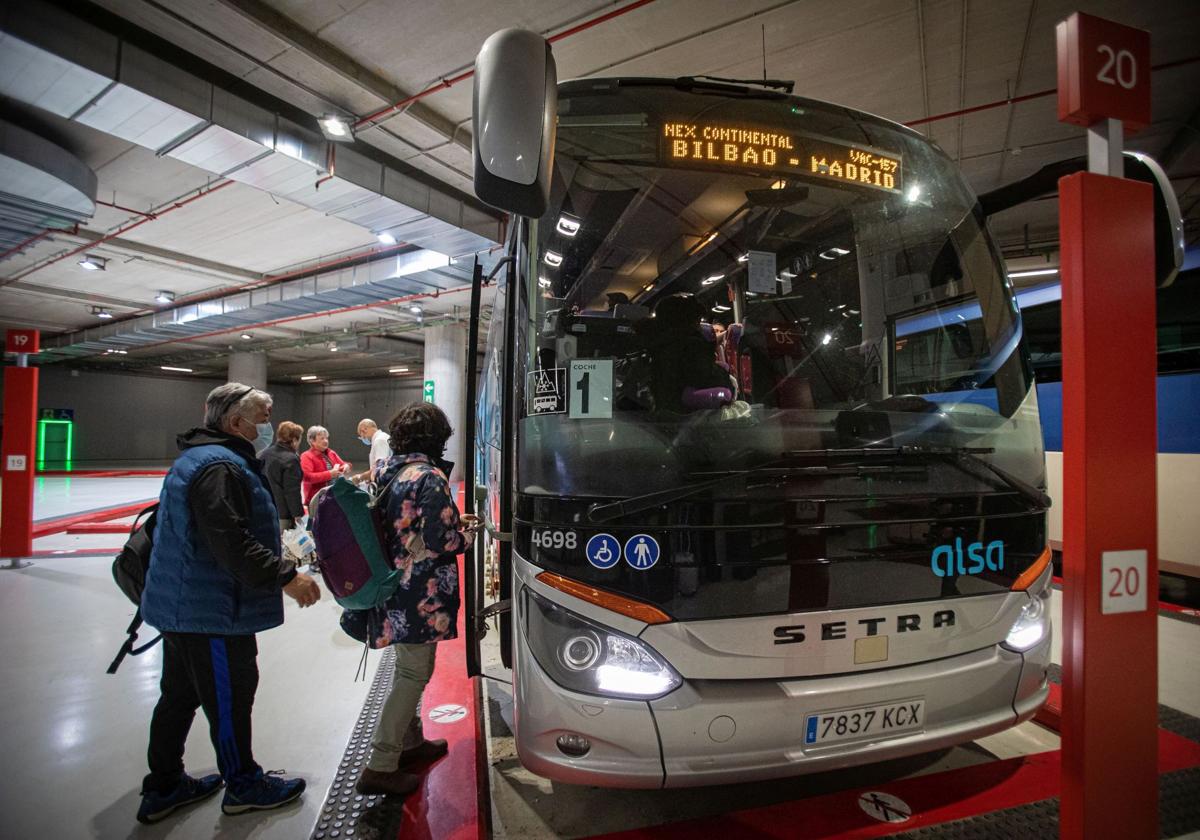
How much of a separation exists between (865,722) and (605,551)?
94 centimetres

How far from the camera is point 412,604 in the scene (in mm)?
2188

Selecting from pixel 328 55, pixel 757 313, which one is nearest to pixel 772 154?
pixel 757 313

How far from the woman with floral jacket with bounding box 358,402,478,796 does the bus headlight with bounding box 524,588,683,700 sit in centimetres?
73

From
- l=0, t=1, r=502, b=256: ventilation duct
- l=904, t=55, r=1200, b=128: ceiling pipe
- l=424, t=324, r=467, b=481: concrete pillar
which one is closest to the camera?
l=0, t=1, r=502, b=256: ventilation duct

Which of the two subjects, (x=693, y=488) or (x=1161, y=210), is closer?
(x=693, y=488)

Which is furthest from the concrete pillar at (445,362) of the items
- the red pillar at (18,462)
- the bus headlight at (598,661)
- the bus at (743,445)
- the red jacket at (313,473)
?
the bus headlight at (598,661)

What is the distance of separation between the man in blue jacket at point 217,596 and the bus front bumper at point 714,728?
1.11m

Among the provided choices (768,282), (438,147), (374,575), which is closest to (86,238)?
(438,147)

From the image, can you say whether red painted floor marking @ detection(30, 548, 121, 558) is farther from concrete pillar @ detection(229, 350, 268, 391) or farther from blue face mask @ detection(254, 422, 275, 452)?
concrete pillar @ detection(229, 350, 268, 391)

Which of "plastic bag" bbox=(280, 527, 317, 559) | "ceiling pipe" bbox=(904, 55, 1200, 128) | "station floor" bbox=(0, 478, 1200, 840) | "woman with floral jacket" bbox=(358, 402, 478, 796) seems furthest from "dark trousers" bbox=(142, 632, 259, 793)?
"ceiling pipe" bbox=(904, 55, 1200, 128)

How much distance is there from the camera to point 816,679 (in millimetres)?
1658

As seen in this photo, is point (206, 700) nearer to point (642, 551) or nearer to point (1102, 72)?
point (642, 551)

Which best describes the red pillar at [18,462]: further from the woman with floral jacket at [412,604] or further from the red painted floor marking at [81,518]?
the woman with floral jacket at [412,604]

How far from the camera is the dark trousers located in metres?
2.04
